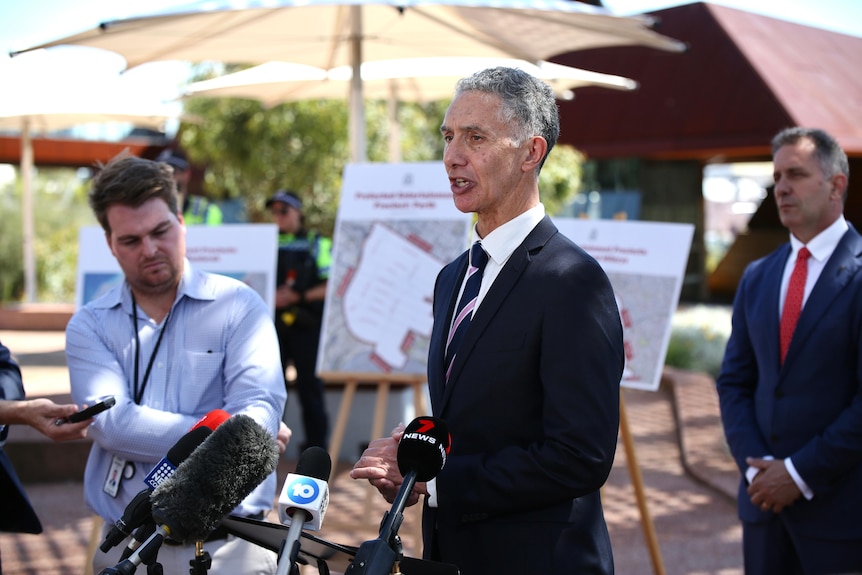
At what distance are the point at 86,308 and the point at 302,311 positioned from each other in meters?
4.20

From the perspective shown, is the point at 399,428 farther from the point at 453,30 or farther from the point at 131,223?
the point at 453,30

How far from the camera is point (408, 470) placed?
5.80 feet

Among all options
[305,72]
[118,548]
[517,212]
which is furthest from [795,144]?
[305,72]

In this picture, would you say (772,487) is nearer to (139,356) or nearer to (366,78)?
(139,356)

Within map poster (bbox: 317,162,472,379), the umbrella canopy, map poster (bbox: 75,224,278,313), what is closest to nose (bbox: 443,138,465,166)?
map poster (bbox: 317,162,472,379)

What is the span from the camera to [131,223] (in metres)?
2.67

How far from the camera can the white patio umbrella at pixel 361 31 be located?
5.10 metres

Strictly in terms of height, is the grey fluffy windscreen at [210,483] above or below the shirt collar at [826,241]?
below

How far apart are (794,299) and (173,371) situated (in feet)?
7.54

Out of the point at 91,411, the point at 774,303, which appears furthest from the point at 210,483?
the point at 774,303

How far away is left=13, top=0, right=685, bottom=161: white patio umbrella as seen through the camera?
16.7 feet

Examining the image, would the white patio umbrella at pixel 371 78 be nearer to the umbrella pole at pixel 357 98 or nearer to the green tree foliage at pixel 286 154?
the umbrella pole at pixel 357 98

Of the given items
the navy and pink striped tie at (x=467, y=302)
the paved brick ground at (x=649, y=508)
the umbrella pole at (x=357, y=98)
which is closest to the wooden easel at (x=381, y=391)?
the paved brick ground at (x=649, y=508)

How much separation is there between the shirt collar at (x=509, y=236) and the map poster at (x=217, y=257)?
121 inches
